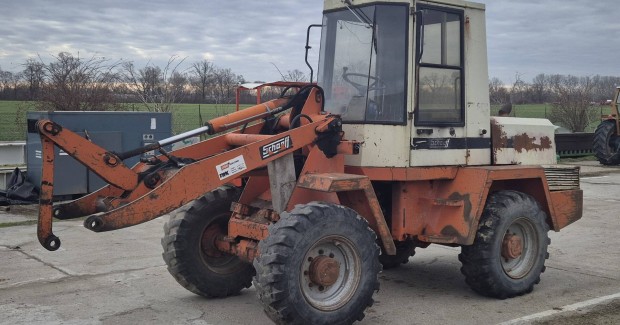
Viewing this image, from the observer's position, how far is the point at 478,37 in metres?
7.22

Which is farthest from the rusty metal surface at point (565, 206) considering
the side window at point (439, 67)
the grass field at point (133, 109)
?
the grass field at point (133, 109)

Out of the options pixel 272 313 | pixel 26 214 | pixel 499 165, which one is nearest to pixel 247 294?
pixel 272 313

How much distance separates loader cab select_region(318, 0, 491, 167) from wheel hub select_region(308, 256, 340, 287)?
1.19 meters

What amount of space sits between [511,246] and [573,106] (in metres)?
25.1

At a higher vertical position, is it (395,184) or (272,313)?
(395,184)

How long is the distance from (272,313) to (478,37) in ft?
11.7

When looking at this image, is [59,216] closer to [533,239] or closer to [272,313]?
[272,313]

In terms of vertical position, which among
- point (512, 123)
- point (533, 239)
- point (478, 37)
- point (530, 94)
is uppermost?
point (530, 94)

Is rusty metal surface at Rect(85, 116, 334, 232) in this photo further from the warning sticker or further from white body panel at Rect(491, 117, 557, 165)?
white body panel at Rect(491, 117, 557, 165)

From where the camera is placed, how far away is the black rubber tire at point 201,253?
679 centimetres

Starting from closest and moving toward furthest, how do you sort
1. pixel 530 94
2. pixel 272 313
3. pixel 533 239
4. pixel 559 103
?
pixel 272 313
pixel 533 239
pixel 530 94
pixel 559 103

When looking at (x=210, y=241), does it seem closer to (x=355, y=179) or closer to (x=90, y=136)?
(x=355, y=179)

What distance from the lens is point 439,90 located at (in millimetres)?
6930

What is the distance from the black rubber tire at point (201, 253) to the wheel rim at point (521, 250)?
257 cm
